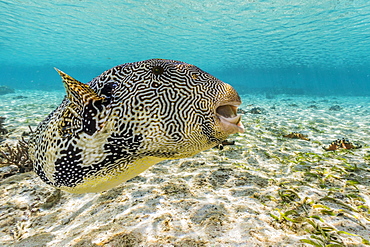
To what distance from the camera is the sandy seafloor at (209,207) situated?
2.11 metres

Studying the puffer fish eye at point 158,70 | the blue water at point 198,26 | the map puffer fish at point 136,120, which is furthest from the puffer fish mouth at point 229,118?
the blue water at point 198,26

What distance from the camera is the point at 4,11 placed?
82.7 feet

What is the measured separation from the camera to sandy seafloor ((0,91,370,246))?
211 centimetres

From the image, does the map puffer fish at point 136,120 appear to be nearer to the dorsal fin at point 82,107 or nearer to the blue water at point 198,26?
the dorsal fin at point 82,107

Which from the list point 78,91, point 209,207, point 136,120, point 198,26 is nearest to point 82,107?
point 78,91

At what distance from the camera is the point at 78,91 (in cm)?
160

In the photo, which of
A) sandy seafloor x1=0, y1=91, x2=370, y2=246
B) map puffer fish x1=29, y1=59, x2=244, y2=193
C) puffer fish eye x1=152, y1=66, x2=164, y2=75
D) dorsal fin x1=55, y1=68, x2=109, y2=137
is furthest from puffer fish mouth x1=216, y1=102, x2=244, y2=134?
sandy seafloor x1=0, y1=91, x2=370, y2=246

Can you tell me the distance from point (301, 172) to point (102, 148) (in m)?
3.92

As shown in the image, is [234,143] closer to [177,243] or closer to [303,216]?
[303,216]

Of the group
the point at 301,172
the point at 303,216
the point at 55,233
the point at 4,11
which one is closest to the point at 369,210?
the point at 303,216

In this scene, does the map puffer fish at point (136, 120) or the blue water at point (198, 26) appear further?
the blue water at point (198, 26)

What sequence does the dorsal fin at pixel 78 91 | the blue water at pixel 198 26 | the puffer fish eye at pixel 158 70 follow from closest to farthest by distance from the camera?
the dorsal fin at pixel 78 91, the puffer fish eye at pixel 158 70, the blue water at pixel 198 26

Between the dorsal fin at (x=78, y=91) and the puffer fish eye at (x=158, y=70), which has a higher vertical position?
the puffer fish eye at (x=158, y=70)

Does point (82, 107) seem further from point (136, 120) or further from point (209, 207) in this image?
point (209, 207)
